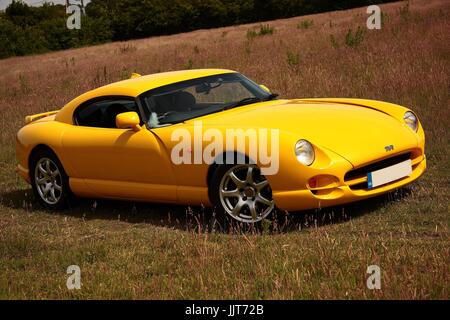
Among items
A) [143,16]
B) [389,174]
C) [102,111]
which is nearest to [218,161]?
[389,174]

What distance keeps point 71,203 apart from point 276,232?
3065 millimetres

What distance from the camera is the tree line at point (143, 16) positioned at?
69062 millimetres

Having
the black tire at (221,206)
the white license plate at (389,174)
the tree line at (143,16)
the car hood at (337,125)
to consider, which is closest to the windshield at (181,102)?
the car hood at (337,125)

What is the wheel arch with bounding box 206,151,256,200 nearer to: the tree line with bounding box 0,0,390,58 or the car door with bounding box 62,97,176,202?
the car door with bounding box 62,97,176,202

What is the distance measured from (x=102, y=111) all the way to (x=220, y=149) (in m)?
2.02

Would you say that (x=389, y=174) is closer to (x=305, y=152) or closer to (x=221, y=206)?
(x=305, y=152)

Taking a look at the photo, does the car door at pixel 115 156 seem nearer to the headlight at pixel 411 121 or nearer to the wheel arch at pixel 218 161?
the wheel arch at pixel 218 161

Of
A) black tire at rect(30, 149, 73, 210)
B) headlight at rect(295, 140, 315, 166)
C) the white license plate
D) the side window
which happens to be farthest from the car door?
the white license plate

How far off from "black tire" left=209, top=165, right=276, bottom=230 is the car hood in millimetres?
434

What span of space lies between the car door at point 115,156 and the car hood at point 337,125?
2.13ft

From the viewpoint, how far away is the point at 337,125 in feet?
22.7

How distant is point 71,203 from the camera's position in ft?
28.1

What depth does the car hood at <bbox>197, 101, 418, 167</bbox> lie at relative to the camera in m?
6.64
